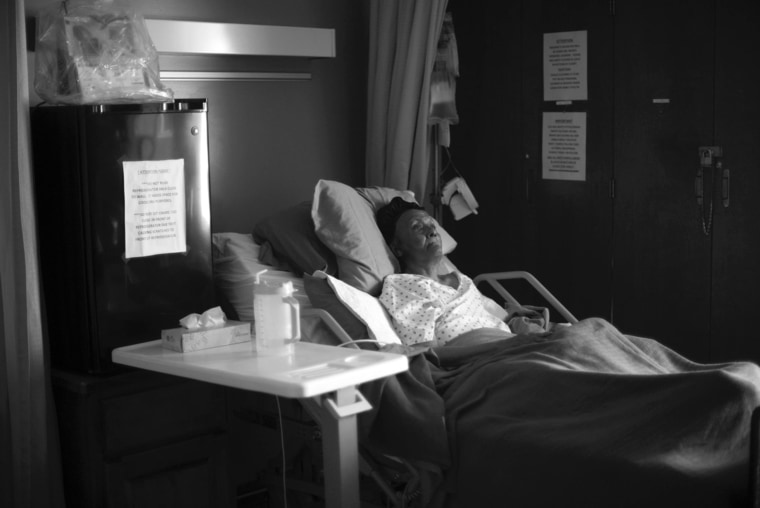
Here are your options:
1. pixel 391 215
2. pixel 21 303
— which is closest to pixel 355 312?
pixel 391 215

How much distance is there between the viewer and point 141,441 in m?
2.74

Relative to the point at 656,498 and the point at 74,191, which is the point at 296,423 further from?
the point at 656,498

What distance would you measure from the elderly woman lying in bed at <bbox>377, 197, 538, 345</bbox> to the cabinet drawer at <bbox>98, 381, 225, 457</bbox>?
0.66 meters

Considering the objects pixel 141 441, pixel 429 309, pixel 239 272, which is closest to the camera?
pixel 141 441

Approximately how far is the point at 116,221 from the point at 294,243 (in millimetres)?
742

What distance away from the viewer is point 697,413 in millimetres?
2236

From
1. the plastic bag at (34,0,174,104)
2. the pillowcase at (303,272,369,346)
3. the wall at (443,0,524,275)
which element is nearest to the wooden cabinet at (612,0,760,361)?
the wall at (443,0,524,275)

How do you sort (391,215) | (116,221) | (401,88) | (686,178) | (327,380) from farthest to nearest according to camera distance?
(401,88), (686,178), (391,215), (116,221), (327,380)

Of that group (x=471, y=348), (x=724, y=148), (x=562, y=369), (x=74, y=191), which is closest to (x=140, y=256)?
(x=74, y=191)

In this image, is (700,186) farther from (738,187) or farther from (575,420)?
(575,420)

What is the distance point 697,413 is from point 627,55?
2.06 m

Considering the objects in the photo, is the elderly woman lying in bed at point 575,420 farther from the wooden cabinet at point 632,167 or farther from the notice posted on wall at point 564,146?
the notice posted on wall at point 564,146

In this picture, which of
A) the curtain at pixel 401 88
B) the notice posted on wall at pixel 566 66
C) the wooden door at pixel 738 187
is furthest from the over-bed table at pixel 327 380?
the notice posted on wall at pixel 566 66

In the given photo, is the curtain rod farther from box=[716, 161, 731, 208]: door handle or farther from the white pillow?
box=[716, 161, 731, 208]: door handle
